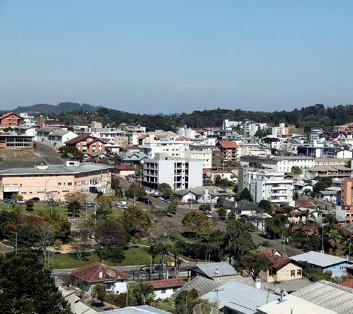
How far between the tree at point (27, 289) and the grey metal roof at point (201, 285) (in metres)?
3.83

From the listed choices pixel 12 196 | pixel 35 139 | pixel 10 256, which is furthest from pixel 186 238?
pixel 35 139

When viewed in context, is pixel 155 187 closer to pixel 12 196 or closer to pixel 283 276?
pixel 12 196

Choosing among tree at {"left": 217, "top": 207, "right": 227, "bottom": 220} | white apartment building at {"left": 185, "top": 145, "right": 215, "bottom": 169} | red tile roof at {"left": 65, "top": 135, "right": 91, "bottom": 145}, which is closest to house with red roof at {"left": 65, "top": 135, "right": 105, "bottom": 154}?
red tile roof at {"left": 65, "top": 135, "right": 91, "bottom": 145}

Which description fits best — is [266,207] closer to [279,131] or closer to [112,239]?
[112,239]

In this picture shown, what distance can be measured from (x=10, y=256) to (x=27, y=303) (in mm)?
1342

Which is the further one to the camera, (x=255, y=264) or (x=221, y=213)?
(x=221, y=213)

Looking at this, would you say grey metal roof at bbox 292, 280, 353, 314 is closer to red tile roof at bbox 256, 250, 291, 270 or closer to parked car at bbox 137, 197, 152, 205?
red tile roof at bbox 256, 250, 291, 270

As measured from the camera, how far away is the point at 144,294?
45.3ft

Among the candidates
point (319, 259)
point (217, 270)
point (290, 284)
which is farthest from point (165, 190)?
point (217, 270)

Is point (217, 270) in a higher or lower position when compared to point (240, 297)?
lower

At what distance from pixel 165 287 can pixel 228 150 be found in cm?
3293

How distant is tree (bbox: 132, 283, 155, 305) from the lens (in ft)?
45.1

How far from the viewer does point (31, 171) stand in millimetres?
27203

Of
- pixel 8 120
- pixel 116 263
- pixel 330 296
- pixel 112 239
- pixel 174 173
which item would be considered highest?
pixel 8 120
